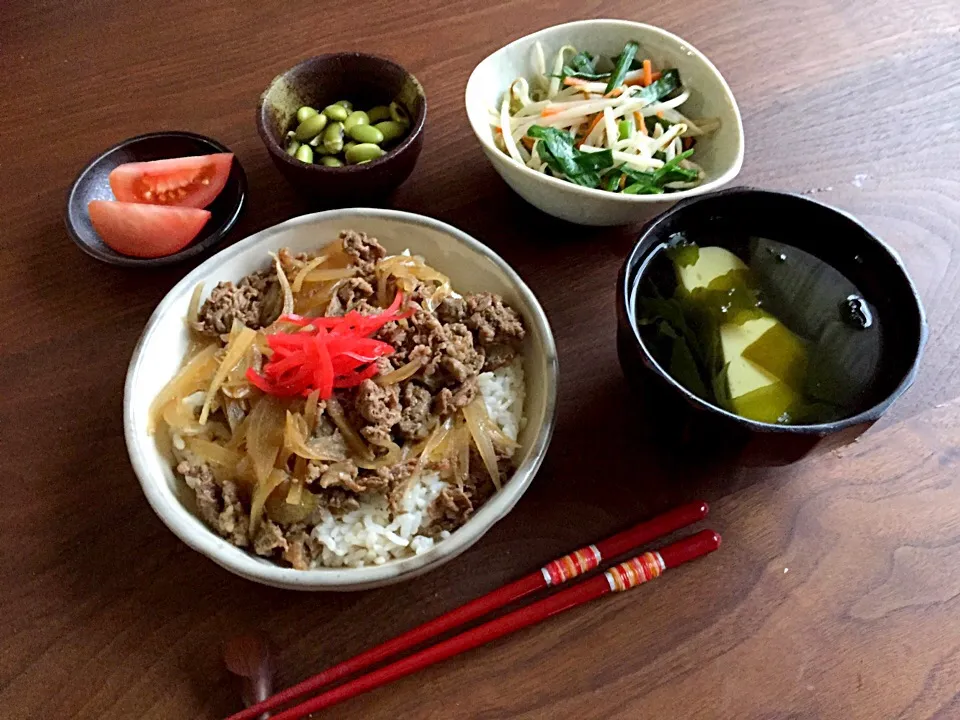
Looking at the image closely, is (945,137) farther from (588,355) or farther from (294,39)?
(294,39)

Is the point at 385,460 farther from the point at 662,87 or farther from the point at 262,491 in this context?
the point at 662,87

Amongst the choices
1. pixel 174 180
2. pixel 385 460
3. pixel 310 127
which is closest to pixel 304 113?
pixel 310 127

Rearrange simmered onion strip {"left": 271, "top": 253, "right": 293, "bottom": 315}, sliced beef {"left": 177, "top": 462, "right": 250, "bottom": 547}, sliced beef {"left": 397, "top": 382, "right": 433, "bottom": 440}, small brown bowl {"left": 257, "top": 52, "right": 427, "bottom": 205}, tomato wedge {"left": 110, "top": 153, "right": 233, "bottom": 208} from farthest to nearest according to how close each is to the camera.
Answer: tomato wedge {"left": 110, "top": 153, "right": 233, "bottom": 208} → small brown bowl {"left": 257, "top": 52, "right": 427, "bottom": 205} → simmered onion strip {"left": 271, "top": 253, "right": 293, "bottom": 315} → sliced beef {"left": 397, "top": 382, "right": 433, "bottom": 440} → sliced beef {"left": 177, "top": 462, "right": 250, "bottom": 547}

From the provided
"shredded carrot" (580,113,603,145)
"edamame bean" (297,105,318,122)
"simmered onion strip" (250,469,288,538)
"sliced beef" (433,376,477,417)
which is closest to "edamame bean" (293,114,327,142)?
"edamame bean" (297,105,318,122)

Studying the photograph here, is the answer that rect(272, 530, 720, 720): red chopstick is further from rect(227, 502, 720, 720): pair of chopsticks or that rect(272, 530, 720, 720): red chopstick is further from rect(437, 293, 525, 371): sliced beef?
rect(437, 293, 525, 371): sliced beef

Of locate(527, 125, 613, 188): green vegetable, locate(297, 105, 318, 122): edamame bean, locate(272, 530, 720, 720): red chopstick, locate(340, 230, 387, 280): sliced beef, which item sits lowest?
locate(272, 530, 720, 720): red chopstick

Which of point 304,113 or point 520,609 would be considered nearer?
point 520,609

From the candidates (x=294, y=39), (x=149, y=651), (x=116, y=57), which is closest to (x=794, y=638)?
(x=149, y=651)
